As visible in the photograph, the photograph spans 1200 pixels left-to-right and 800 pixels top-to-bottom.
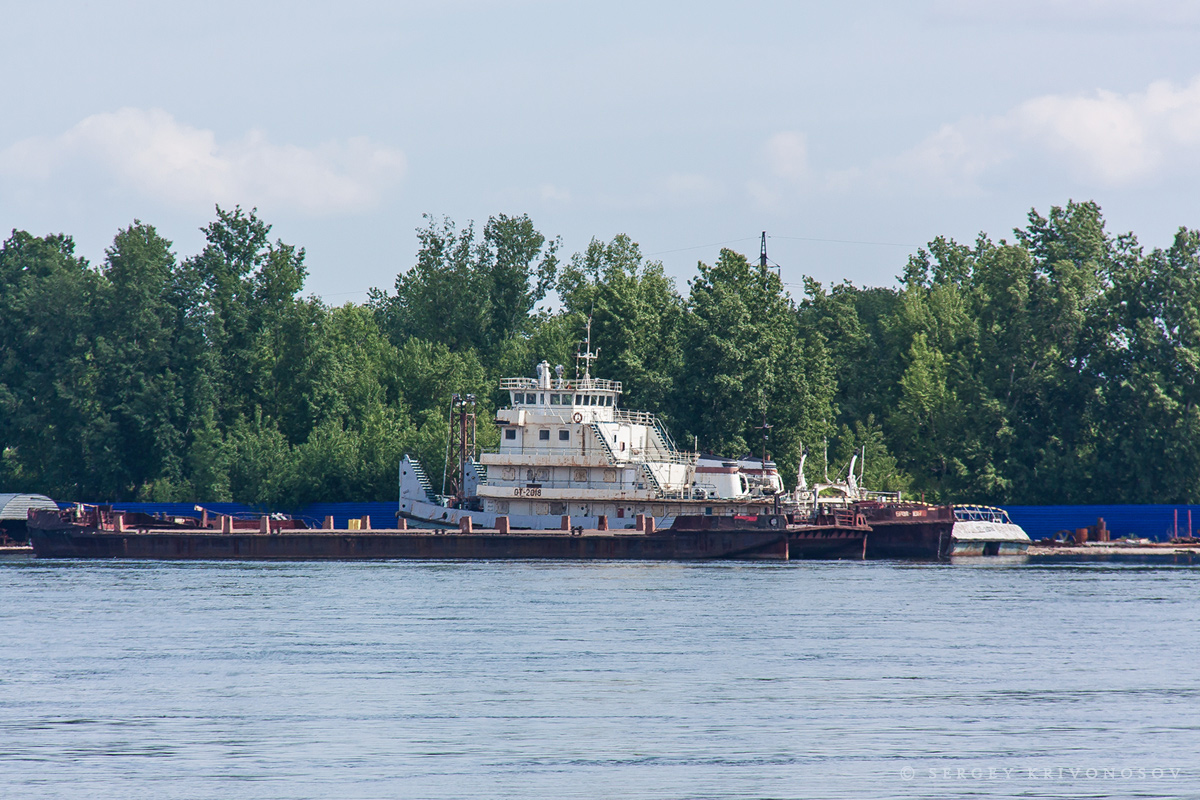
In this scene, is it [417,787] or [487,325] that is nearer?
[417,787]

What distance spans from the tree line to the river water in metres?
33.0

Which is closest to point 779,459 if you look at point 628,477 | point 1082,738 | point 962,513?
point 962,513

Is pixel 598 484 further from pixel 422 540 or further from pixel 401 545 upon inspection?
pixel 401 545

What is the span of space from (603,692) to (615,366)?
6016 centimetres

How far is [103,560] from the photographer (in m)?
69.1

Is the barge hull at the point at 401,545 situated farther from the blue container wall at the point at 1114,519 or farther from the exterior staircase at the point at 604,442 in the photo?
the blue container wall at the point at 1114,519

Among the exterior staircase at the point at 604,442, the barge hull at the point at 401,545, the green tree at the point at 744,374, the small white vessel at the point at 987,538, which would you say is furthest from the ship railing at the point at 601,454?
Result: the green tree at the point at 744,374

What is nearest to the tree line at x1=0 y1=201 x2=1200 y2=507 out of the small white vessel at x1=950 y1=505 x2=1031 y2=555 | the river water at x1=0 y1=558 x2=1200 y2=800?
the small white vessel at x1=950 y1=505 x2=1031 y2=555

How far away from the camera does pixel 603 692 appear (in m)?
28.0

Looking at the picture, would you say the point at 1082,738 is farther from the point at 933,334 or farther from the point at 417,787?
the point at 933,334

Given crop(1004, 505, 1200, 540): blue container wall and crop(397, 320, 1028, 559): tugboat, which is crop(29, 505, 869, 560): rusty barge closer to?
crop(397, 320, 1028, 559): tugboat

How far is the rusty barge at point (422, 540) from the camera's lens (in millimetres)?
63000

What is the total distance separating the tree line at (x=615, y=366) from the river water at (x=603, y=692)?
108 feet

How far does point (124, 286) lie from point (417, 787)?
3205 inches
